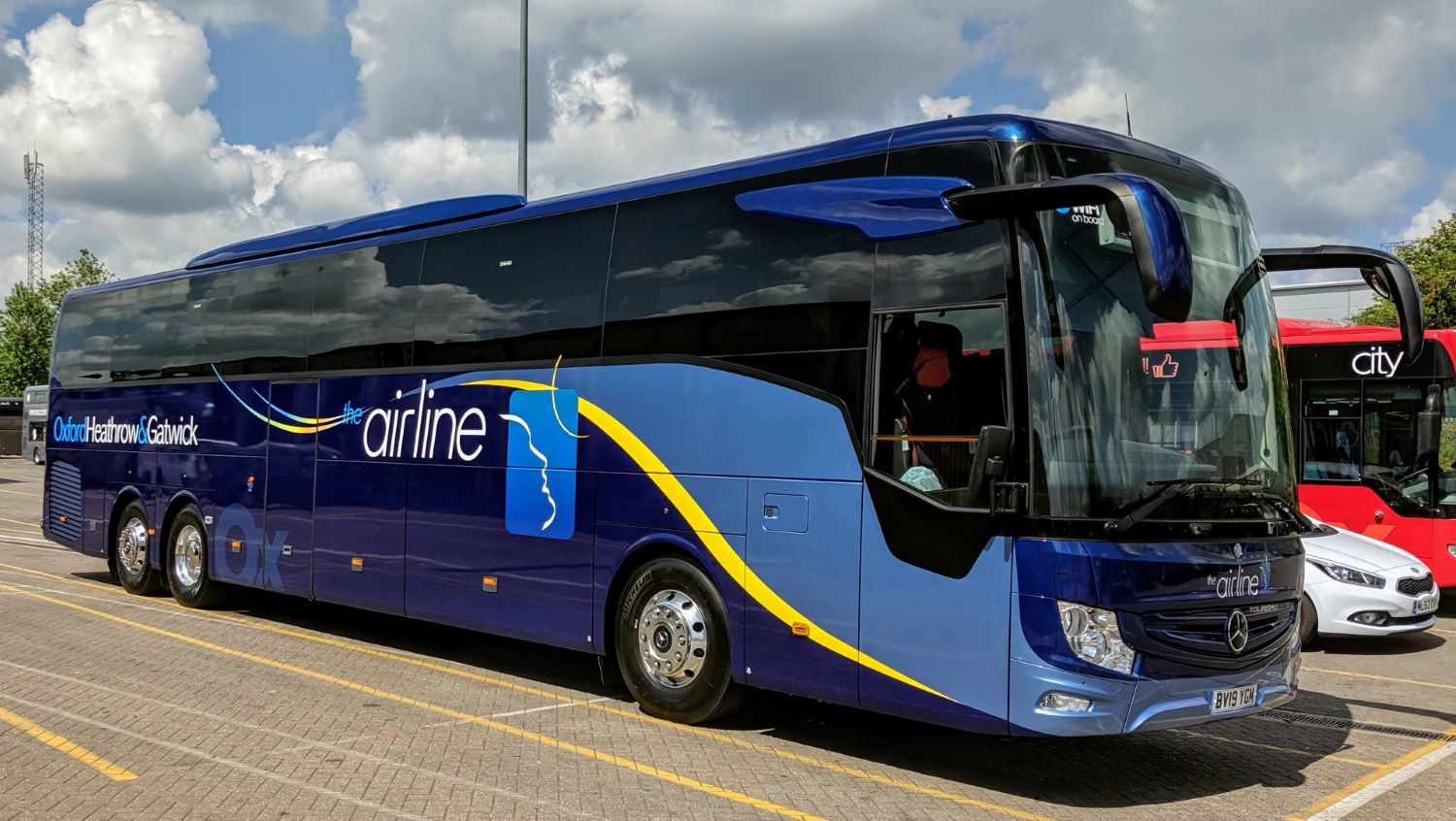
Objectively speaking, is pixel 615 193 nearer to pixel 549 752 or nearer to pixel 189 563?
pixel 549 752

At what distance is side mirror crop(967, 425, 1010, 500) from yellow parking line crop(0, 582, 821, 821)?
1.90 meters

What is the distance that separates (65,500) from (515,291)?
9.45 m

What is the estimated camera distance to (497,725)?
27.9ft

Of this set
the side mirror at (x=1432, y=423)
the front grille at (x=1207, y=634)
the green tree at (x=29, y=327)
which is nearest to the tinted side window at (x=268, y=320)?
the front grille at (x=1207, y=634)

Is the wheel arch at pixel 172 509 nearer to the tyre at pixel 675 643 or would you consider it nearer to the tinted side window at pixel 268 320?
the tinted side window at pixel 268 320

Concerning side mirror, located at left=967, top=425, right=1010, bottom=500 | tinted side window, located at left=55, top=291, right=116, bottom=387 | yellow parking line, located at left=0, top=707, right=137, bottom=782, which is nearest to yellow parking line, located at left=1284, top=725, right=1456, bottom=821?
side mirror, located at left=967, top=425, right=1010, bottom=500

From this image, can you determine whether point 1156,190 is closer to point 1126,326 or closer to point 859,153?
point 1126,326

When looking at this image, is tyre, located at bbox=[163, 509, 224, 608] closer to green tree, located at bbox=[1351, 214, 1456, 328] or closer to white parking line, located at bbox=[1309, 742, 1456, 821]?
white parking line, located at bbox=[1309, 742, 1456, 821]

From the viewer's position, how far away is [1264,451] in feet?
24.2

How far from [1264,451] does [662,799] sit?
3.86 metres

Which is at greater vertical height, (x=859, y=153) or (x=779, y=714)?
(x=859, y=153)

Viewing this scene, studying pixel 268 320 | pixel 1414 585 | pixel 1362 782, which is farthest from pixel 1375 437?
pixel 268 320

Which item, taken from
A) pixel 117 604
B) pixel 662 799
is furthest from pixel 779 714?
pixel 117 604

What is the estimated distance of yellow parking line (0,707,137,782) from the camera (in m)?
6.98
